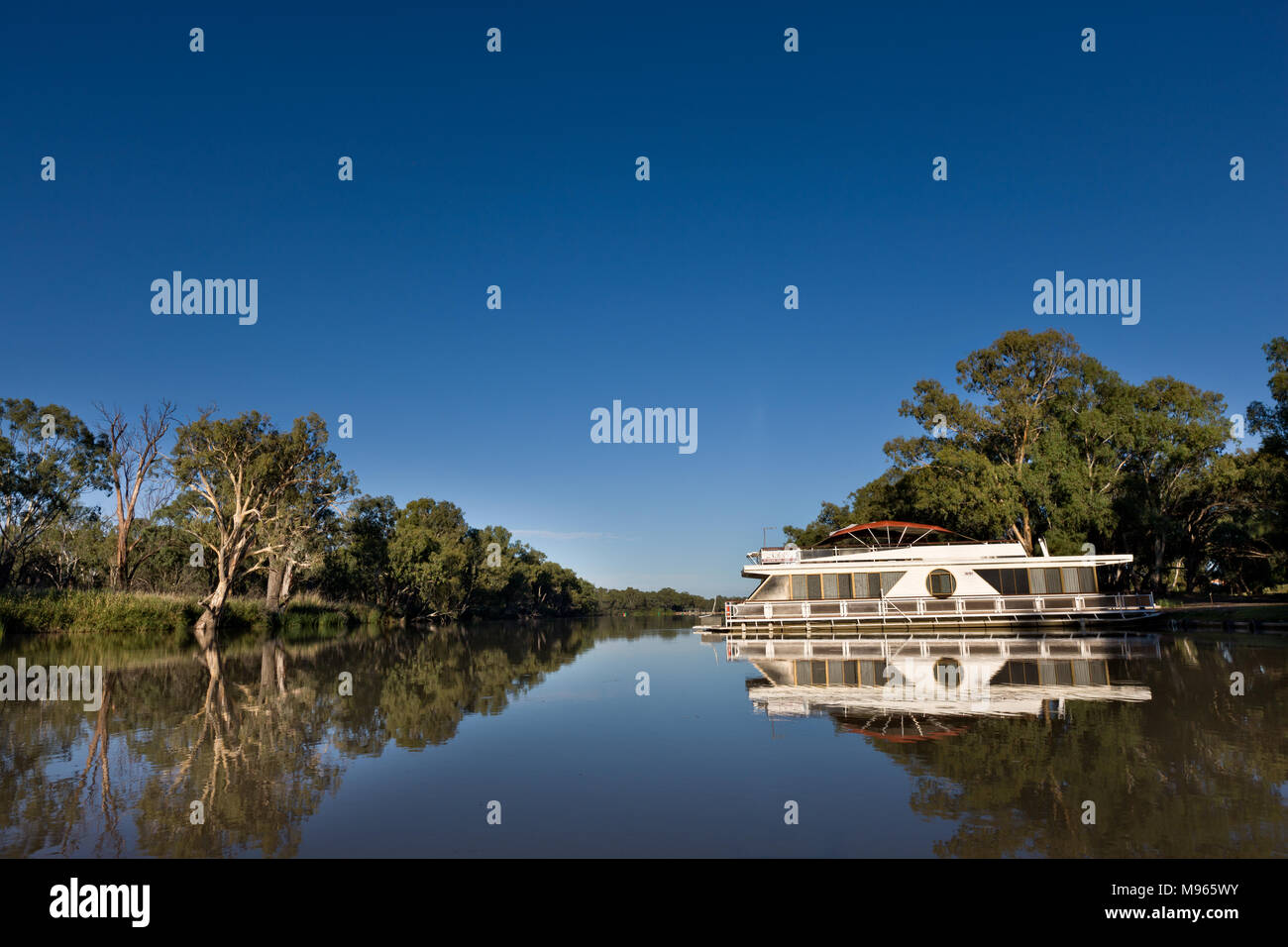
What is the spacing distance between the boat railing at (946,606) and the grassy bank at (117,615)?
82.2 ft

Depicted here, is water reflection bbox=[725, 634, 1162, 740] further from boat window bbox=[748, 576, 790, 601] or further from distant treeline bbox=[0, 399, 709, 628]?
distant treeline bbox=[0, 399, 709, 628]

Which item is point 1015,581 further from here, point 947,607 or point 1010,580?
point 947,607

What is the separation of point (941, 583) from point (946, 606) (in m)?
1.18

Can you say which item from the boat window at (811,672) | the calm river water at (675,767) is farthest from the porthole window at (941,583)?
the calm river water at (675,767)

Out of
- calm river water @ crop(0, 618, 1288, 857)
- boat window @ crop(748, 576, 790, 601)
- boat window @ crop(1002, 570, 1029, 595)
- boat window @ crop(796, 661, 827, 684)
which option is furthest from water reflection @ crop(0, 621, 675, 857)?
boat window @ crop(1002, 570, 1029, 595)

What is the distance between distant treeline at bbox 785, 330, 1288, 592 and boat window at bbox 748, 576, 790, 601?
46.5 ft

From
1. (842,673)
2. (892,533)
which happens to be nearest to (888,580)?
(892,533)

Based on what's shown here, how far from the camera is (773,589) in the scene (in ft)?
95.2

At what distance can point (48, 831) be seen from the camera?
6.16 meters

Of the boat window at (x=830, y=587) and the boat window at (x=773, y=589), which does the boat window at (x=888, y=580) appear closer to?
the boat window at (x=830, y=587)
